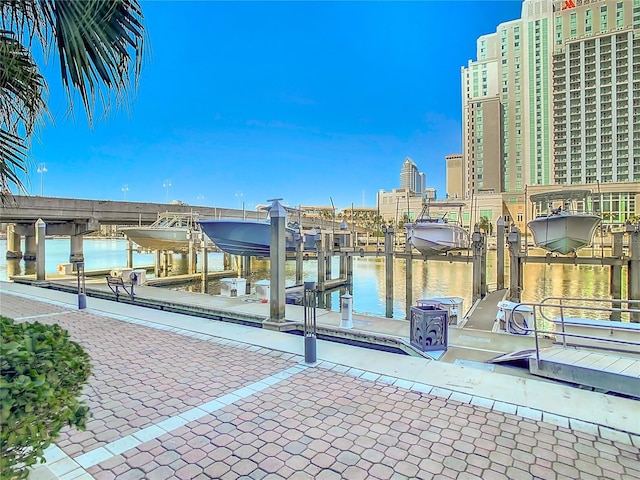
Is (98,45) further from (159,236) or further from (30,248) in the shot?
(30,248)

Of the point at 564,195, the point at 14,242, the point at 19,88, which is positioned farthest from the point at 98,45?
the point at 14,242

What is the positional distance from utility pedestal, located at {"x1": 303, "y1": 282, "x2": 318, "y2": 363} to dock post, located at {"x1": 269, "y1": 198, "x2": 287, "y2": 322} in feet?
4.68

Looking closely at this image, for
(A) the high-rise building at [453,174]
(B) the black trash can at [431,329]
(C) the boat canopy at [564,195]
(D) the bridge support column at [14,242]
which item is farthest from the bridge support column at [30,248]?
(A) the high-rise building at [453,174]

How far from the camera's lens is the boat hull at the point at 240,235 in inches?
699

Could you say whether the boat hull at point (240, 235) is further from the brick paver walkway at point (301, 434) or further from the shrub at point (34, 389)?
the shrub at point (34, 389)

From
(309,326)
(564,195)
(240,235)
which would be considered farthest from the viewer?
(240,235)

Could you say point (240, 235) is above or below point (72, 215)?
below

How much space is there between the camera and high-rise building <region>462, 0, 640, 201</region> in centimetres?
7362

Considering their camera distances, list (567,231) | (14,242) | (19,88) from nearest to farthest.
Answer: (19,88), (567,231), (14,242)

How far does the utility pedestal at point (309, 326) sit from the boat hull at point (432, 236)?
1529 centimetres

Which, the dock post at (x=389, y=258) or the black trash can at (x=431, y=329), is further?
the dock post at (x=389, y=258)

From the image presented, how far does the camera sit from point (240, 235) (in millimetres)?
18000

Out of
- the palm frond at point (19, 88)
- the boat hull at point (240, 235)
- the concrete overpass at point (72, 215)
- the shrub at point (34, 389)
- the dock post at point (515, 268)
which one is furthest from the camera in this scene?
the concrete overpass at point (72, 215)

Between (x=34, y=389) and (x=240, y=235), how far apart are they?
656 inches
